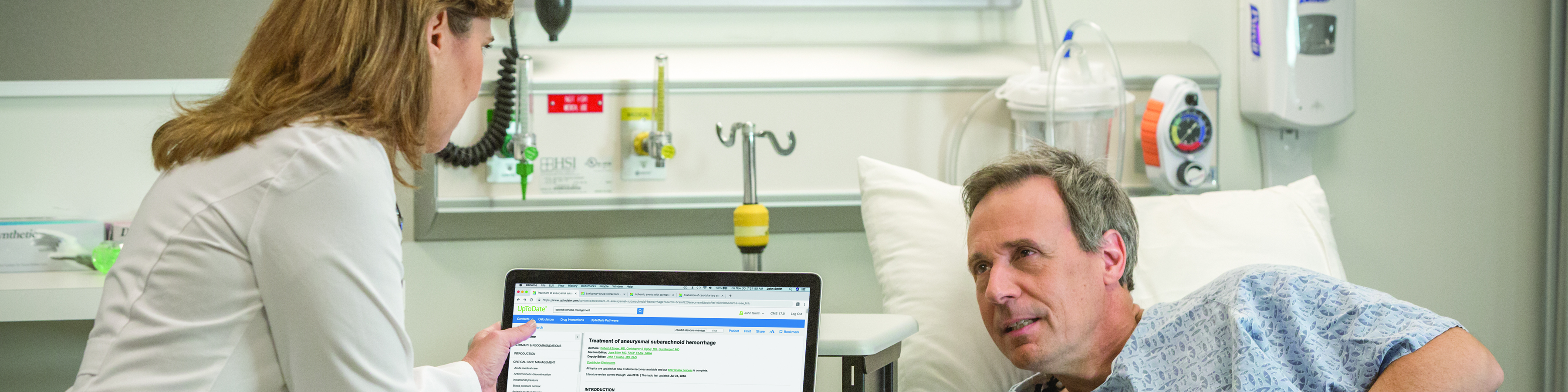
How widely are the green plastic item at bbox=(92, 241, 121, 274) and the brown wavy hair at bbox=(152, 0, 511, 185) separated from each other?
3.32 ft

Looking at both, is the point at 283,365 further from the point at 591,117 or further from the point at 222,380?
the point at 591,117

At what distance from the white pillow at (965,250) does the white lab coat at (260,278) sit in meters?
0.89

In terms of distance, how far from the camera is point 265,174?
2.49 feet

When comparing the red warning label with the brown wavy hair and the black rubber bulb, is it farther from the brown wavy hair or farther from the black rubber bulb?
the brown wavy hair

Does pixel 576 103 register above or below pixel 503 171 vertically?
above

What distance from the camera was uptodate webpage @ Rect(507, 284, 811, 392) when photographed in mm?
1298

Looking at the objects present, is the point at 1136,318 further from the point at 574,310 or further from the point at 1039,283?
the point at 574,310

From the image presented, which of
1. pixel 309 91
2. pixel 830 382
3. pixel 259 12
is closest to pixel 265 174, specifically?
pixel 309 91

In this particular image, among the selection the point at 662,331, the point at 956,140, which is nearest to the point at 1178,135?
the point at 956,140

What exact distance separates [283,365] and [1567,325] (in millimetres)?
2245

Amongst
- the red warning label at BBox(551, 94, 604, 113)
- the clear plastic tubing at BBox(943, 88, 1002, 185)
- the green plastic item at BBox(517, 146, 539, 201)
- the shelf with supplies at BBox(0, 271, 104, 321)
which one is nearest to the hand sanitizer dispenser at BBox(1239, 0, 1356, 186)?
the clear plastic tubing at BBox(943, 88, 1002, 185)

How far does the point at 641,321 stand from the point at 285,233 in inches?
24.4

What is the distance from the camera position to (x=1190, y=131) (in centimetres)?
183

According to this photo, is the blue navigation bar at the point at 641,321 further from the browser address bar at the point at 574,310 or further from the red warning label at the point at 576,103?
the red warning label at the point at 576,103
